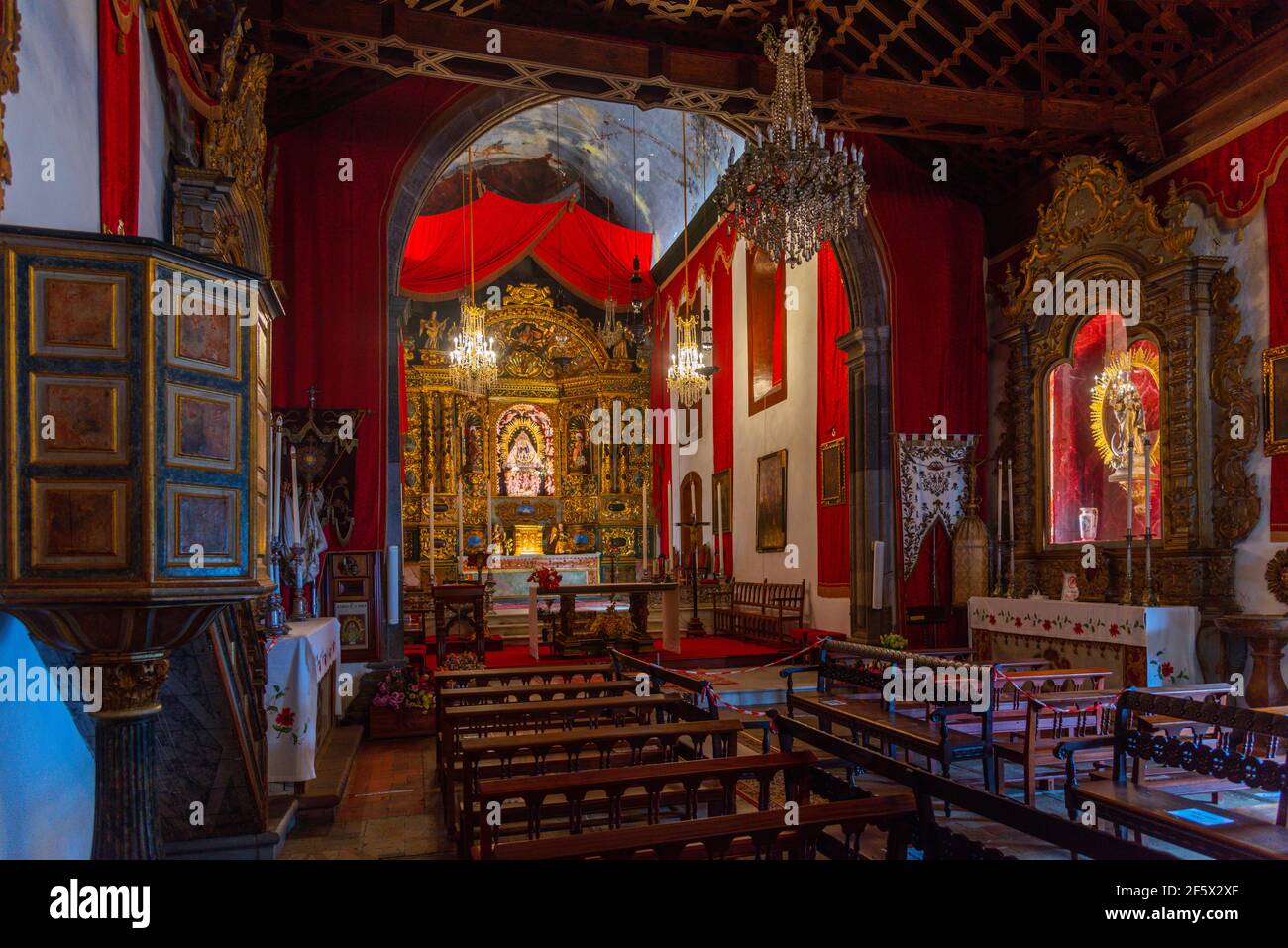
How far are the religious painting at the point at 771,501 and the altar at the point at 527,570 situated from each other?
332 cm

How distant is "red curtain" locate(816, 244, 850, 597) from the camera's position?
34.8ft

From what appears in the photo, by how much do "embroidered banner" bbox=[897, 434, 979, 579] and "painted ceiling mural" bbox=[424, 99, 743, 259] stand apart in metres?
6.88

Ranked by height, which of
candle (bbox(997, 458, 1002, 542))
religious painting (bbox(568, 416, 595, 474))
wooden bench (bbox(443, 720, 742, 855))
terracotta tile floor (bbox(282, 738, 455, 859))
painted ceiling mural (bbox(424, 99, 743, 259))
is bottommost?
terracotta tile floor (bbox(282, 738, 455, 859))

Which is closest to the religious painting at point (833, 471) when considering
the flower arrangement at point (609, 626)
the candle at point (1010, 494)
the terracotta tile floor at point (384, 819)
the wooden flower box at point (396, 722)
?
the candle at point (1010, 494)

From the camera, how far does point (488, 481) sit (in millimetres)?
17812

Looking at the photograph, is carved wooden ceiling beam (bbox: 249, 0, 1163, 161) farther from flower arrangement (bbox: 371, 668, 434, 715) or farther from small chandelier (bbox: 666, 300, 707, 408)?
flower arrangement (bbox: 371, 668, 434, 715)

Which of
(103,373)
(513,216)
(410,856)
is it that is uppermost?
(513,216)

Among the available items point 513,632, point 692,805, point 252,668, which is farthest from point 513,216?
point 692,805

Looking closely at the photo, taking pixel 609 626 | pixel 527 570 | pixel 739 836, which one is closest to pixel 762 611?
pixel 609 626

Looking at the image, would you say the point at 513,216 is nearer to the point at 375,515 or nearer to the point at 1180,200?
the point at 375,515

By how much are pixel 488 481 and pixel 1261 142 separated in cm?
1392

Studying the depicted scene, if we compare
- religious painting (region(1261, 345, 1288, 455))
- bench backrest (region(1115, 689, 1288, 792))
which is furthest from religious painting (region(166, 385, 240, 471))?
religious painting (region(1261, 345, 1288, 455))

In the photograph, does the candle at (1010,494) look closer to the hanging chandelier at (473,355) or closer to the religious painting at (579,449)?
the hanging chandelier at (473,355)

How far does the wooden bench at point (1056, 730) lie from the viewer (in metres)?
4.69
